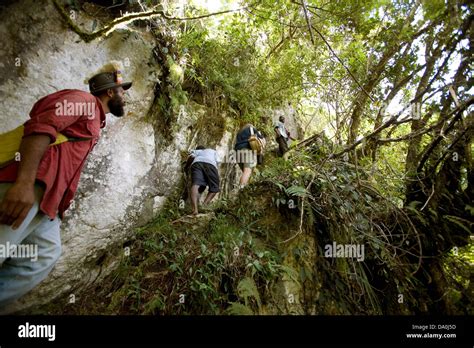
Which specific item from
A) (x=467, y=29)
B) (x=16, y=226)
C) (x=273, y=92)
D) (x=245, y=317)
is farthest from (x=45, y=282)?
(x=273, y=92)

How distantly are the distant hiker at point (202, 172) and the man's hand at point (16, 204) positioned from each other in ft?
10.3

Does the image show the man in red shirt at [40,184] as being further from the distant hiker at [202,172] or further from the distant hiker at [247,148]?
the distant hiker at [247,148]

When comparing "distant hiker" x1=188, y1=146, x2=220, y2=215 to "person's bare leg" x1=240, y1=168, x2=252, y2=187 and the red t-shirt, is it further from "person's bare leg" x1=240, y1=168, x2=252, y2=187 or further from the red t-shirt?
the red t-shirt

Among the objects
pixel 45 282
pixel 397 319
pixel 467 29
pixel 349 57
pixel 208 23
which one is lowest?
pixel 397 319

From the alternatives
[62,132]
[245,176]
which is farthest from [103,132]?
[245,176]

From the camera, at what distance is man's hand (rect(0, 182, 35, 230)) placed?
1.72 meters

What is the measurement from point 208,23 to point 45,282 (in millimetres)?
6208

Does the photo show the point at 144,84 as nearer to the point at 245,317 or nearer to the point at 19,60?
the point at 19,60

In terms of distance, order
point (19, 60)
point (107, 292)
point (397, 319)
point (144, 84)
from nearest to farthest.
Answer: point (397, 319)
point (19, 60)
point (107, 292)
point (144, 84)

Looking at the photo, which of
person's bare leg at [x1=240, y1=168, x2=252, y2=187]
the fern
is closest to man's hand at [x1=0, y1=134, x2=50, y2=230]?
the fern

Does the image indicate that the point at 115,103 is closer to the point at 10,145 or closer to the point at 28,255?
the point at 10,145

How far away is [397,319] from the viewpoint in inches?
94.4

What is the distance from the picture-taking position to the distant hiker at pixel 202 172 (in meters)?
4.92

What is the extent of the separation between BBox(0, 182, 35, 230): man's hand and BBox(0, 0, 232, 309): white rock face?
1.71 meters
